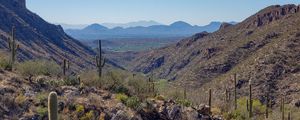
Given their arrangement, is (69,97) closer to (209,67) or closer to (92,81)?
(92,81)

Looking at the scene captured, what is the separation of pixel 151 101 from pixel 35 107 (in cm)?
746

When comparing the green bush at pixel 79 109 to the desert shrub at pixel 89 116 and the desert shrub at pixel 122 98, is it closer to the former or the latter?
the desert shrub at pixel 89 116

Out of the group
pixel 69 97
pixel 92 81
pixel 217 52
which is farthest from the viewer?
pixel 217 52

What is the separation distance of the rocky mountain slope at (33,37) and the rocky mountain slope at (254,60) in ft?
76.5

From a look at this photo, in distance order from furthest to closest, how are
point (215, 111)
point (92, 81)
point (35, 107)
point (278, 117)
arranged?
point (278, 117) < point (215, 111) < point (92, 81) < point (35, 107)

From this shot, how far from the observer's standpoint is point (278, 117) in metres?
38.3

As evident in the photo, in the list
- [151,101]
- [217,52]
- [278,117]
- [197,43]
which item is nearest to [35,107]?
[151,101]

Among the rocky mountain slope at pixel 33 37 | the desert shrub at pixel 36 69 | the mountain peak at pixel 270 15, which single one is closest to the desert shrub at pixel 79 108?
the desert shrub at pixel 36 69

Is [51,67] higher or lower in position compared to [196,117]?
higher

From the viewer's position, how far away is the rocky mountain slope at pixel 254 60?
219 ft

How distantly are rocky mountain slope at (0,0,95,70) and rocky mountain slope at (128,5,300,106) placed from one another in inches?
918

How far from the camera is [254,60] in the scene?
7406cm

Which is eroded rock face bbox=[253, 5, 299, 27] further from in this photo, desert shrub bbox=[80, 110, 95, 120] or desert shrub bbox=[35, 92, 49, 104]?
desert shrub bbox=[35, 92, 49, 104]

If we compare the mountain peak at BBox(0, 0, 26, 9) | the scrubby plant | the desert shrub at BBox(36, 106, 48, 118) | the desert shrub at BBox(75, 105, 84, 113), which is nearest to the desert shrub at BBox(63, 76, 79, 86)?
the scrubby plant
